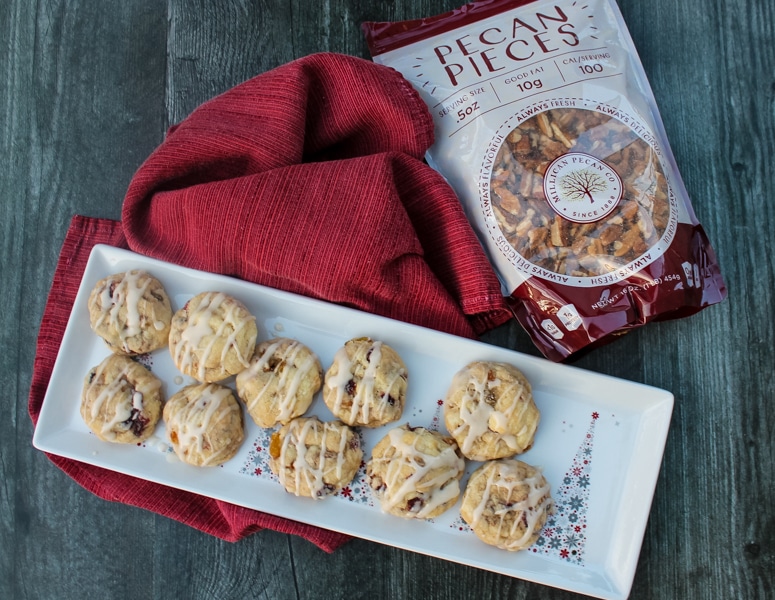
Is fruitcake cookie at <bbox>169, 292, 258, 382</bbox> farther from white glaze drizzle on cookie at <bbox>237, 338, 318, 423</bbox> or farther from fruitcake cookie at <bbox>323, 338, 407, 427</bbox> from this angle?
fruitcake cookie at <bbox>323, 338, 407, 427</bbox>

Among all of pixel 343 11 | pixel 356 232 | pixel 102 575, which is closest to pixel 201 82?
pixel 343 11

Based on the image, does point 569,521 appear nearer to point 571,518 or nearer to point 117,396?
point 571,518

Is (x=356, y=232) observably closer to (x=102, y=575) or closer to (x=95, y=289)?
(x=95, y=289)

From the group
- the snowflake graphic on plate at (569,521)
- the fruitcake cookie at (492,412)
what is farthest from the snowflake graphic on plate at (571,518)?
the fruitcake cookie at (492,412)

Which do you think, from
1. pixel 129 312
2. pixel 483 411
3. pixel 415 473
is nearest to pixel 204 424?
pixel 129 312

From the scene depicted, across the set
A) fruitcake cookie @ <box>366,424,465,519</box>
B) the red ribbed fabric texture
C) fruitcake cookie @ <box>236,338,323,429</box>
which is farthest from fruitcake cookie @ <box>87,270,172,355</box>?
fruitcake cookie @ <box>366,424,465,519</box>

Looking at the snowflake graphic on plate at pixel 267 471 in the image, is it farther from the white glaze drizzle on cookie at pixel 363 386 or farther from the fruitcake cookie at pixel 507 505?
the fruitcake cookie at pixel 507 505
